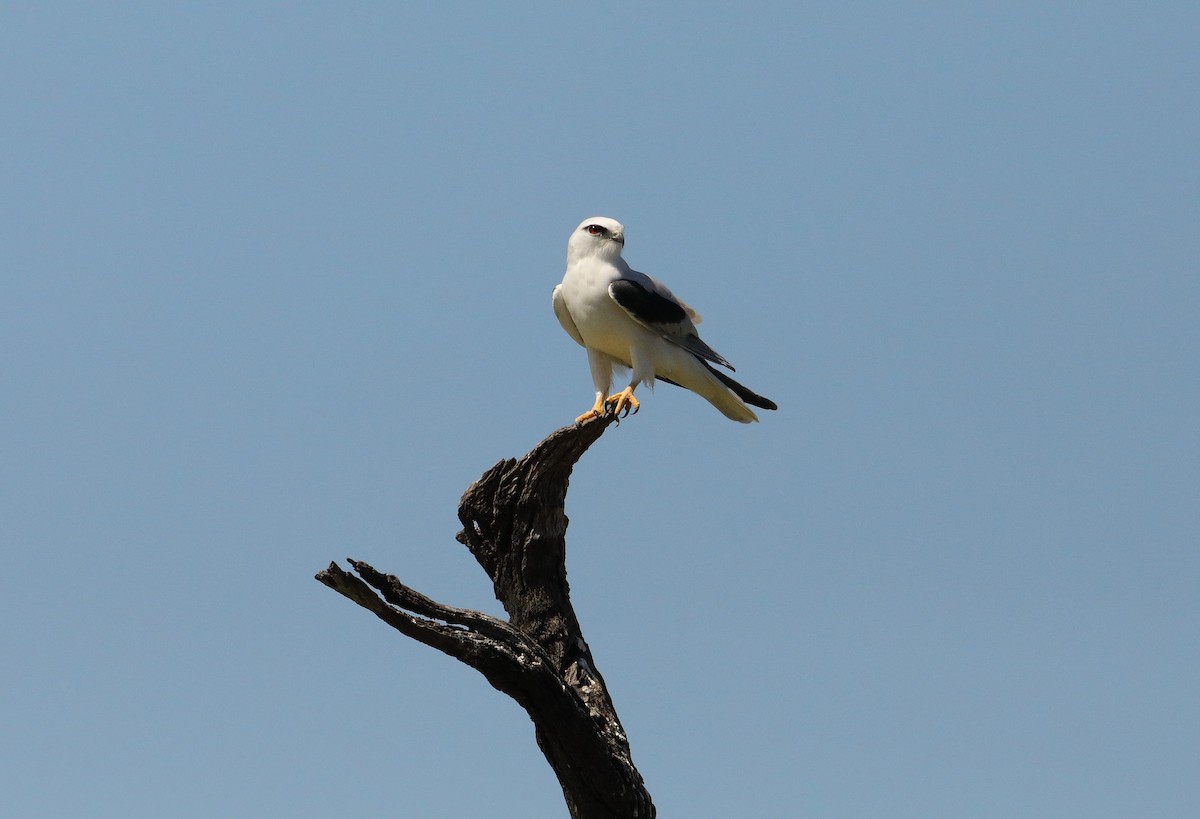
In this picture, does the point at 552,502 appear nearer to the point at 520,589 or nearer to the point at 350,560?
the point at 520,589

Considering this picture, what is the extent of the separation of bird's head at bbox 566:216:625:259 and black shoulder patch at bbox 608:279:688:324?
0.44 meters

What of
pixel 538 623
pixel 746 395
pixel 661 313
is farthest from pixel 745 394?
pixel 538 623

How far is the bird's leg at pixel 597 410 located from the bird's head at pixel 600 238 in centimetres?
118

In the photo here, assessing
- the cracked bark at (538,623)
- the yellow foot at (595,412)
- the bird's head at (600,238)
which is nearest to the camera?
the cracked bark at (538,623)

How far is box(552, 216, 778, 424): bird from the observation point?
10328mm

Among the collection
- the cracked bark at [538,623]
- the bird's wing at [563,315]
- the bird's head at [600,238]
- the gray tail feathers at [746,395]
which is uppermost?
the bird's head at [600,238]

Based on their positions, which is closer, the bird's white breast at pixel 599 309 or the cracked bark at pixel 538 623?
the cracked bark at pixel 538 623

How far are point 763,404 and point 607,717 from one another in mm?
3823

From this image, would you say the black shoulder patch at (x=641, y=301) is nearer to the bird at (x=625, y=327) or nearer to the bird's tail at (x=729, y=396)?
the bird at (x=625, y=327)

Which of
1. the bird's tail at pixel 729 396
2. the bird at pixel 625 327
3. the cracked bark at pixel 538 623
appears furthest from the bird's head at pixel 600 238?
the cracked bark at pixel 538 623

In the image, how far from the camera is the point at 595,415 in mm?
9727

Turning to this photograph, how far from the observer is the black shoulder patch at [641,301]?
10266 millimetres

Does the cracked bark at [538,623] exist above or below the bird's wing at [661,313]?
below

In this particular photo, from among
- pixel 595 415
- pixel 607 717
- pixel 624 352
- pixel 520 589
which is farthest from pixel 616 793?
→ pixel 624 352
